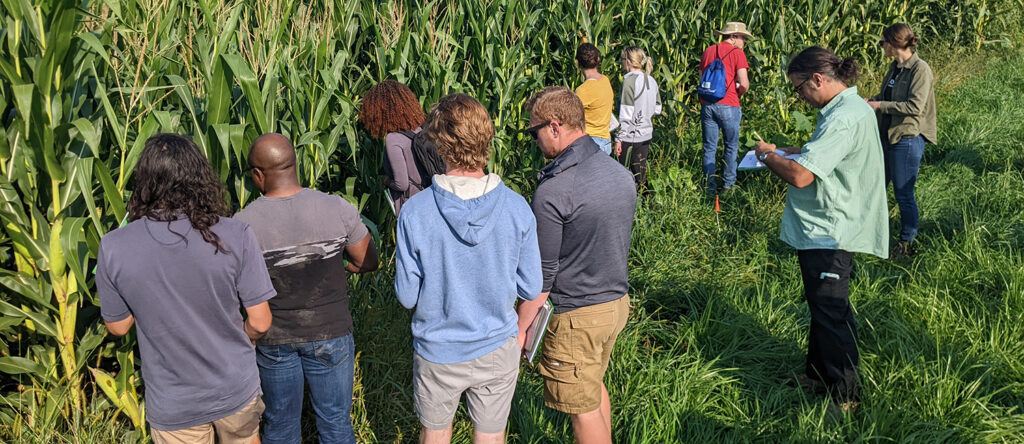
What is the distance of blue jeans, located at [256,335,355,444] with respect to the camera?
2947 millimetres

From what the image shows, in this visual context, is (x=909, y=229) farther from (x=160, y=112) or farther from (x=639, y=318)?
(x=160, y=112)

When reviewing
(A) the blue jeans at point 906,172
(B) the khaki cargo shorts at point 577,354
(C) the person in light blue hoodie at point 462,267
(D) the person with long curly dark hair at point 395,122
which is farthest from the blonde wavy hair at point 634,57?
(C) the person in light blue hoodie at point 462,267

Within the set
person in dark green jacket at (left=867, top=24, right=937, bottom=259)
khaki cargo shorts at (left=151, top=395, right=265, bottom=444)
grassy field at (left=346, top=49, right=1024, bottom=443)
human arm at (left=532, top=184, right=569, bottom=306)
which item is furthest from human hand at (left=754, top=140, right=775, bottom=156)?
khaki cargo shorts at (left=151, top=395, right=265, bottom=444)

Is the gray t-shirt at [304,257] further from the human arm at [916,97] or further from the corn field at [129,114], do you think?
the human arm at [916,97]

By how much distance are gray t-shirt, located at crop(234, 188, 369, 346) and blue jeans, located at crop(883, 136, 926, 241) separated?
473 cm

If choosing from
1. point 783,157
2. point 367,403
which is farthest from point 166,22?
point 783,157

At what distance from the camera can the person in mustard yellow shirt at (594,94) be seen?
626 centimetres

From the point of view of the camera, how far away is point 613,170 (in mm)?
3021

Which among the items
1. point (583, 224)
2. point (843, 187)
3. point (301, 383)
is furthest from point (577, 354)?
point (843, 187)

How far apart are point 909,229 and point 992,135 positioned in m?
3.82

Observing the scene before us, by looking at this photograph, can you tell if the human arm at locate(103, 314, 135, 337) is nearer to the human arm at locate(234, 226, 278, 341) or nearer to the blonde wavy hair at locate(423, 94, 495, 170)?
the human arm at locate(234, 226, 278, 341)

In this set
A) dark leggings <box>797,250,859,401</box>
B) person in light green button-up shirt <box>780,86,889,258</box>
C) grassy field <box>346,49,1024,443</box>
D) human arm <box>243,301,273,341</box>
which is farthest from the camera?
dark leggings <box>797,250,859,401</box>

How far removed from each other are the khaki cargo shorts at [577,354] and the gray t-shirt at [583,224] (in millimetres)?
53

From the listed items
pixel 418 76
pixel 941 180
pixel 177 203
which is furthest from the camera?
pixel 941 180
